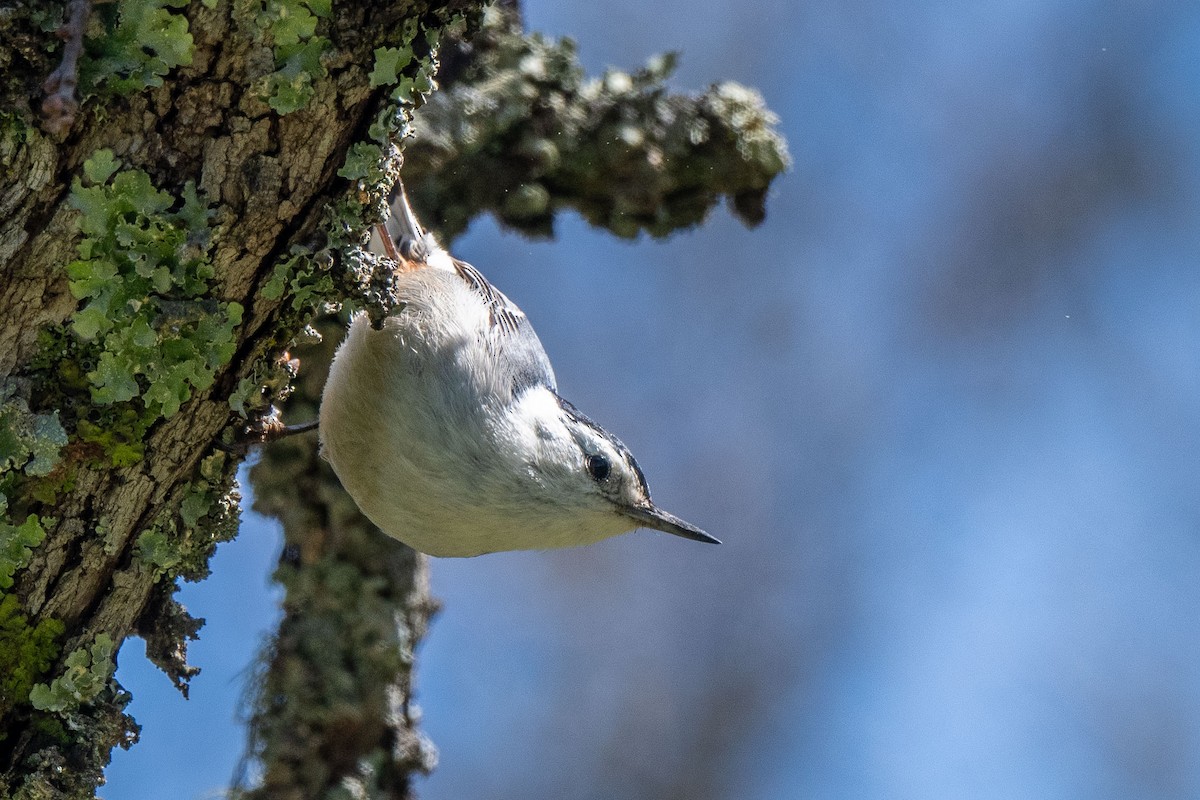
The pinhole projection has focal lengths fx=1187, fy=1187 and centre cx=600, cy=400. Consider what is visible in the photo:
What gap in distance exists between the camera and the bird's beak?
2.39 m

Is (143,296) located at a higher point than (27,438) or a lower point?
higher

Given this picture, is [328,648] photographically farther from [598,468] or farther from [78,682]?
[78,682]

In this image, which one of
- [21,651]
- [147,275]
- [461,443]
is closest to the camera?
[147,275]

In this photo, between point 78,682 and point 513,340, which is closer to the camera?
point 78,682

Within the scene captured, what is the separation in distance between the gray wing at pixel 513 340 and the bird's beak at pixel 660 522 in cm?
34

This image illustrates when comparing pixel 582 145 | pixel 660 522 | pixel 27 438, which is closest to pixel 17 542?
pixel 27 438

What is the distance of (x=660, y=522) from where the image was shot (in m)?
2.42

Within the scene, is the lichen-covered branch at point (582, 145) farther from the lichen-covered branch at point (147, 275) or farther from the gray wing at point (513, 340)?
the lichen-covered branch at point (147, 275)

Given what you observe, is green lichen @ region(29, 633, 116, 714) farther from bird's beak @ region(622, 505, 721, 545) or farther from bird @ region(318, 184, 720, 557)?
bird's beak @ region(622, 505, 721, 545)

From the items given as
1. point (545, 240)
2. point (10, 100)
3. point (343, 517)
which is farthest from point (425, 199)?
point (10, 100)

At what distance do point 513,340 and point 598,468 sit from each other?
0.33m

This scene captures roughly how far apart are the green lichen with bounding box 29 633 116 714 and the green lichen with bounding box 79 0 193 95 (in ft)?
2.64

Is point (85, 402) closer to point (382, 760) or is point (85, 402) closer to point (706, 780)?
point (382, 760)

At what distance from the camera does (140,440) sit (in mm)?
1652
